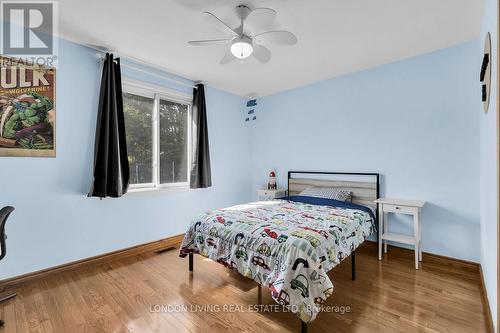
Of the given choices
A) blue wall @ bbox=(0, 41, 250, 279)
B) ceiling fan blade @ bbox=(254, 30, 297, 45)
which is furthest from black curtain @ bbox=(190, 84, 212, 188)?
ceiling fan blade @ bbox=(254, 30, 297, 45)

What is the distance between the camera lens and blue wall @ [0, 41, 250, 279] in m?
2.31

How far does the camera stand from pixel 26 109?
7.76 feet

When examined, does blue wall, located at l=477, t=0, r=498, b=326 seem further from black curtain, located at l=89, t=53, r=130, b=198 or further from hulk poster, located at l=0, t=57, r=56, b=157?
hulk poster, located at l=0, t=57, r=56, b=157

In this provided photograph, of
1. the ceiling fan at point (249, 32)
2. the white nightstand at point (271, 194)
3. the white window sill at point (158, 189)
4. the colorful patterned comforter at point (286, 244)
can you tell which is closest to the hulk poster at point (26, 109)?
the white window sill at point (158, 189)

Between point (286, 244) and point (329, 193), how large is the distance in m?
1.82

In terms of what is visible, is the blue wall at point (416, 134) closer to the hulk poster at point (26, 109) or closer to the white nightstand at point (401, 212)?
the white nightstand at point (401, 212)

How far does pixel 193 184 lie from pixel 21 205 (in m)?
1.95

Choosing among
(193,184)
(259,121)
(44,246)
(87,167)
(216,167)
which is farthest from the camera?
(259,121)

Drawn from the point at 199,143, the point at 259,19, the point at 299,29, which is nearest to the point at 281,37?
the point at 259,19

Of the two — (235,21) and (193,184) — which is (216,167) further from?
(235,21)

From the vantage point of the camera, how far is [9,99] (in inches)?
90.0

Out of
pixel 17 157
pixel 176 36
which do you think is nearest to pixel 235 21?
pixel 176 36

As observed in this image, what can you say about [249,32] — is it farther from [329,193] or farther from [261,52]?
[329,193]

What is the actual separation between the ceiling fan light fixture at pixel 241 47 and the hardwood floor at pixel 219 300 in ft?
7.31
